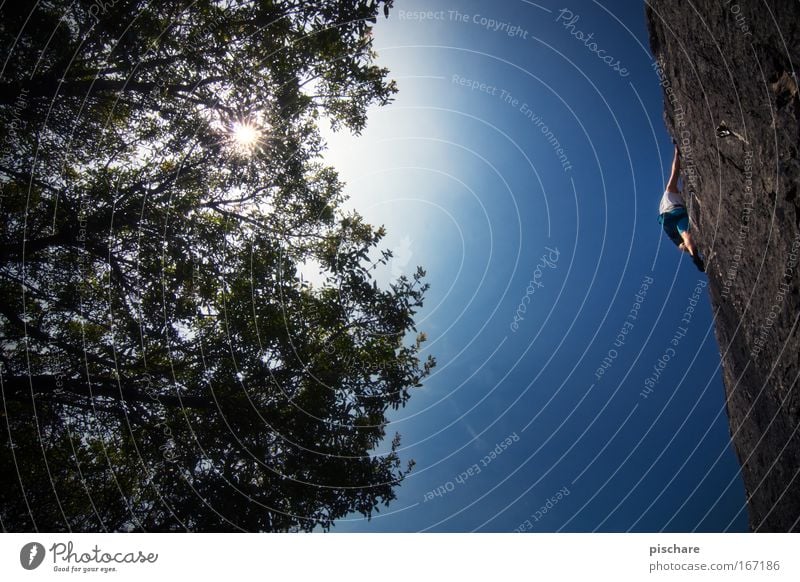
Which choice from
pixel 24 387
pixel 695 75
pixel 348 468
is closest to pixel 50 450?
pixel 24 387

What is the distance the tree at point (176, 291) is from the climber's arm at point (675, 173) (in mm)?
6450

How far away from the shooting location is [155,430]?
253 inches

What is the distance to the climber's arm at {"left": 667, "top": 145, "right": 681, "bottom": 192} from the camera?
7.07 metres

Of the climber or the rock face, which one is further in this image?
the climber

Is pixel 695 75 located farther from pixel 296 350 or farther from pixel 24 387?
pixel 24 387

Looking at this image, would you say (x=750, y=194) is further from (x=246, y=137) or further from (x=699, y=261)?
(x=246, y=137)

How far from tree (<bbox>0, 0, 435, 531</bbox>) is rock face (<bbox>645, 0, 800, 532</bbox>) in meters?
5.79

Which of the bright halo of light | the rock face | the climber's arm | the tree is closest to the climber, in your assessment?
the climber's arm

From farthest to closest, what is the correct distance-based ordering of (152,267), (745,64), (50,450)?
(152,267) < (50,450) < (745,64)

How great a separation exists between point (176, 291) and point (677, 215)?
10968 mm

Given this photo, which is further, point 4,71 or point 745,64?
point 4,71

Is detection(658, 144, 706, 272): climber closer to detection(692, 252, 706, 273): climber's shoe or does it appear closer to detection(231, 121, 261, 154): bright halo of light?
detection(692, 252, 706, 273): climber's shoe

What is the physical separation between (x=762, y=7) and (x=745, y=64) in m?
0.68
